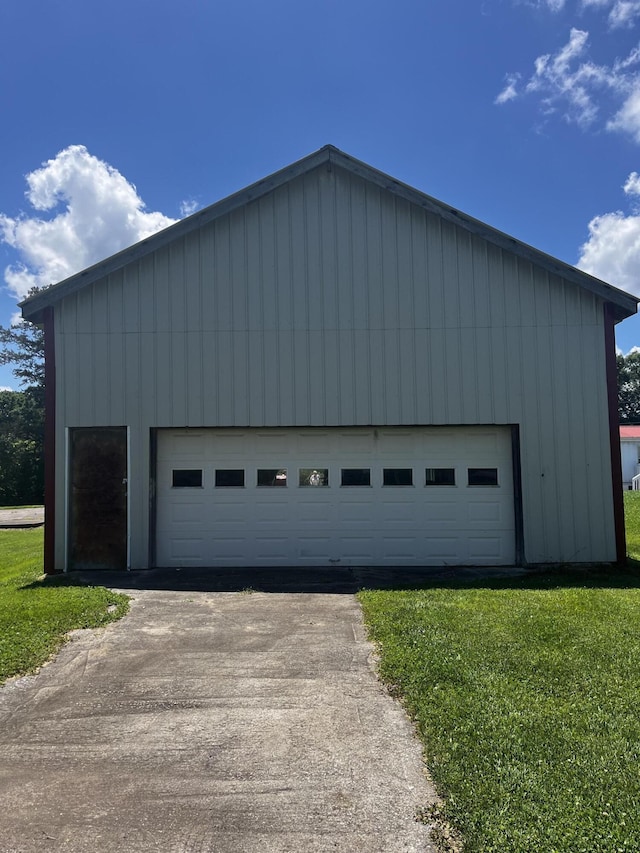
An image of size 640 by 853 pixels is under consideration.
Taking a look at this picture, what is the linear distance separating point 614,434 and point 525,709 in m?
7.27

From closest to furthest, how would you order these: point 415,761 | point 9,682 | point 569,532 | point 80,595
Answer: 1. point 415,761
2. point 9,682
3. point 80,595
4. point 569,532

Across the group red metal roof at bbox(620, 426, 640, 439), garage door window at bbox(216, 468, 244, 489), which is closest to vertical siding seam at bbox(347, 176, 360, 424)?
garage door window at bbox(216, 468, 244, 489)

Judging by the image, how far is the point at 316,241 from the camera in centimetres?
1046

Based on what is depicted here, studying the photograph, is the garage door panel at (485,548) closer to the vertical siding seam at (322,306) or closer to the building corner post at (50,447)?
the vertical siding seam at (322,306)

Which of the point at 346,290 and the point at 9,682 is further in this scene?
the point at 346,290

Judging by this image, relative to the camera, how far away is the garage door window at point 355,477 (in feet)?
34.3

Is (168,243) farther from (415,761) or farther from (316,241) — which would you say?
(415,761)

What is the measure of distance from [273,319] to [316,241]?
1565 millimetres

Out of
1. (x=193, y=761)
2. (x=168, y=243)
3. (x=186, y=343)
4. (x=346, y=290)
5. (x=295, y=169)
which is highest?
(x=295, y=169)

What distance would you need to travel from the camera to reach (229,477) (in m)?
10.5

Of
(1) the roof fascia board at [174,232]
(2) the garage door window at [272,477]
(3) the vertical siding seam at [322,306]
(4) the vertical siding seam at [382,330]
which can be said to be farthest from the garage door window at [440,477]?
(1) the roof fascia board at [174,232]

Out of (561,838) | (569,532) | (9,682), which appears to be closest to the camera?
(561,838)

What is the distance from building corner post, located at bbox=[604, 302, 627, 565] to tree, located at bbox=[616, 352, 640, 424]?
179ft

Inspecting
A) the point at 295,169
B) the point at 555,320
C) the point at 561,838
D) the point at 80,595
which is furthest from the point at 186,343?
the point at 561,838
